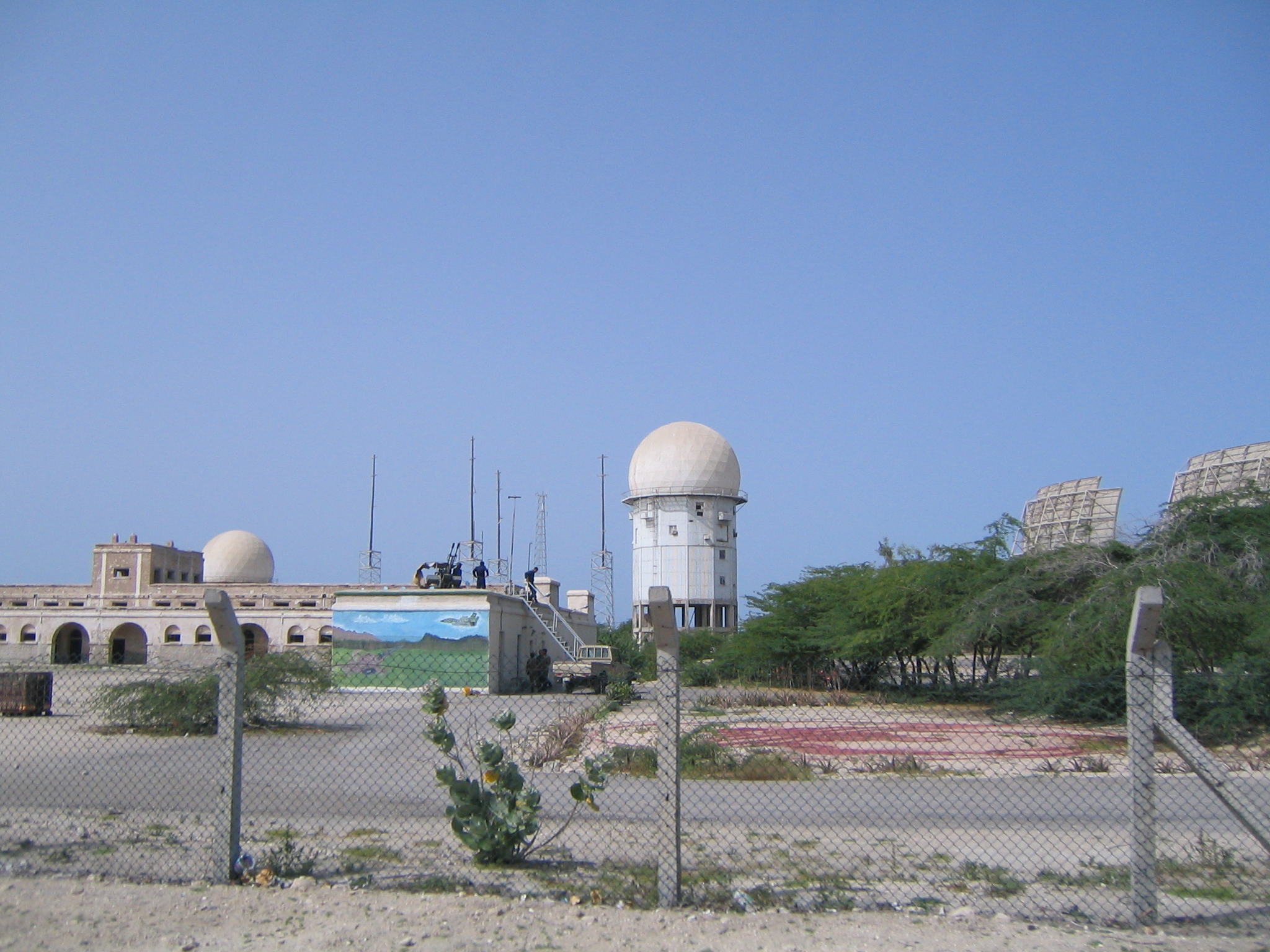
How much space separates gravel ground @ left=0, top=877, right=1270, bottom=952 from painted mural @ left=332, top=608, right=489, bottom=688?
2541 centimetres

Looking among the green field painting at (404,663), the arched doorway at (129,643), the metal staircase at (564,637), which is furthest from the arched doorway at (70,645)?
the green field painting at (404,663)

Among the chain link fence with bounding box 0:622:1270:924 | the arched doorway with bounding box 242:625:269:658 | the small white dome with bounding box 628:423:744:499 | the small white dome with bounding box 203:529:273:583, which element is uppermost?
the small white dome with bounding box 628:423:744:499

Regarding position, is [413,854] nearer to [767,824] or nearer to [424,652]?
[767,824]

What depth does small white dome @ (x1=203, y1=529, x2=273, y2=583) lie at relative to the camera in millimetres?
64625

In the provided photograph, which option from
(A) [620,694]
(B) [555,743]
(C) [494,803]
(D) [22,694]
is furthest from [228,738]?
(A) [620,694]

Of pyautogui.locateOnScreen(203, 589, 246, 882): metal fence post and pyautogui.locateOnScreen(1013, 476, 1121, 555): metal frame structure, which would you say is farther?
pyautogui.locateOnScreen(1013, 476, 1121, 555): metal frame structure

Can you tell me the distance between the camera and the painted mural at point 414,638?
32.1 metres

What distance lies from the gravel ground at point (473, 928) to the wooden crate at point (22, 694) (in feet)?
55.5

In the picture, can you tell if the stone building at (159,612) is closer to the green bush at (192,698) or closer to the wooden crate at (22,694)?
the wooden crate at (22,694)

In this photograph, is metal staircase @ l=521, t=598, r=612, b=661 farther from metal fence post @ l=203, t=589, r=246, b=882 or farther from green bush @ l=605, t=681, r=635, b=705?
metal fence post @ l=203, t=589, r=246, b=882

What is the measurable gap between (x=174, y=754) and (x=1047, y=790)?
11685mm

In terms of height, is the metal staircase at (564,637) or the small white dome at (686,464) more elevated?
the small white dome at (686,464)

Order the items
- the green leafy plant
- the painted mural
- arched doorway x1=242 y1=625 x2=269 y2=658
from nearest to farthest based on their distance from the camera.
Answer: the green leafy plant → the painted mural → arched doorway x1=242 y1=625 x2=269 y2=658

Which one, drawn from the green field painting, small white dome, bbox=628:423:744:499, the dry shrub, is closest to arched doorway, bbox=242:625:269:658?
the green field painting
